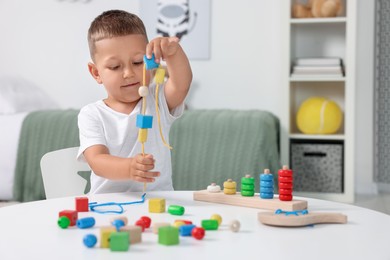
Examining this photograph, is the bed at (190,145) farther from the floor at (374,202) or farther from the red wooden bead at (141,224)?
the red wooden bead at (141,224)

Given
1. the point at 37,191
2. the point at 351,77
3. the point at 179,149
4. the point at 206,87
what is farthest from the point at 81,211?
the point at 206,87

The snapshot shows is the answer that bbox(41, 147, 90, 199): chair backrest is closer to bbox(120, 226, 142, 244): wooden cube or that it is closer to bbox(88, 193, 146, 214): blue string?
bbox(88, 193, 146, 214): blue string

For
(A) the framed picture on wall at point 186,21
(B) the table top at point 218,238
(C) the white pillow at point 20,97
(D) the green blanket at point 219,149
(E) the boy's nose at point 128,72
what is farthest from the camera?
(A) the framed picture on wall at point 186,21

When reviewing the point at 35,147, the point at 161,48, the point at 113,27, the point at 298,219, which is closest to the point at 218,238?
the point at 298,219

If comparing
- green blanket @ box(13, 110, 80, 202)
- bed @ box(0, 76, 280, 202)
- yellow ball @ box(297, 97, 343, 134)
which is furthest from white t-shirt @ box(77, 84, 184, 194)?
yellow ball @ box(297, 97, 343, 134)

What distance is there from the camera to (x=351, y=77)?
3549 millimetres

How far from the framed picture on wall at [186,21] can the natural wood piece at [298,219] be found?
3.08 metres

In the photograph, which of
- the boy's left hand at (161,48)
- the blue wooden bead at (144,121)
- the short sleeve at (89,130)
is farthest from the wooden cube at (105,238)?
the short sleeve at (89,130)

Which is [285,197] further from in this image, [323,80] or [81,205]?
[323,80]

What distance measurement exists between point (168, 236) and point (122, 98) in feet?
2.28

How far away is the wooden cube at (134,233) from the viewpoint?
86cm

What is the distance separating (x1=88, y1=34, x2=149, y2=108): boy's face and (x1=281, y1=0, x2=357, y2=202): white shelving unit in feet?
7.49

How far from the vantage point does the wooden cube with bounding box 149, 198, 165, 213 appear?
1085mm

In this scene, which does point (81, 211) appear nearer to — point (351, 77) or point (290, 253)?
point (290, 253)
